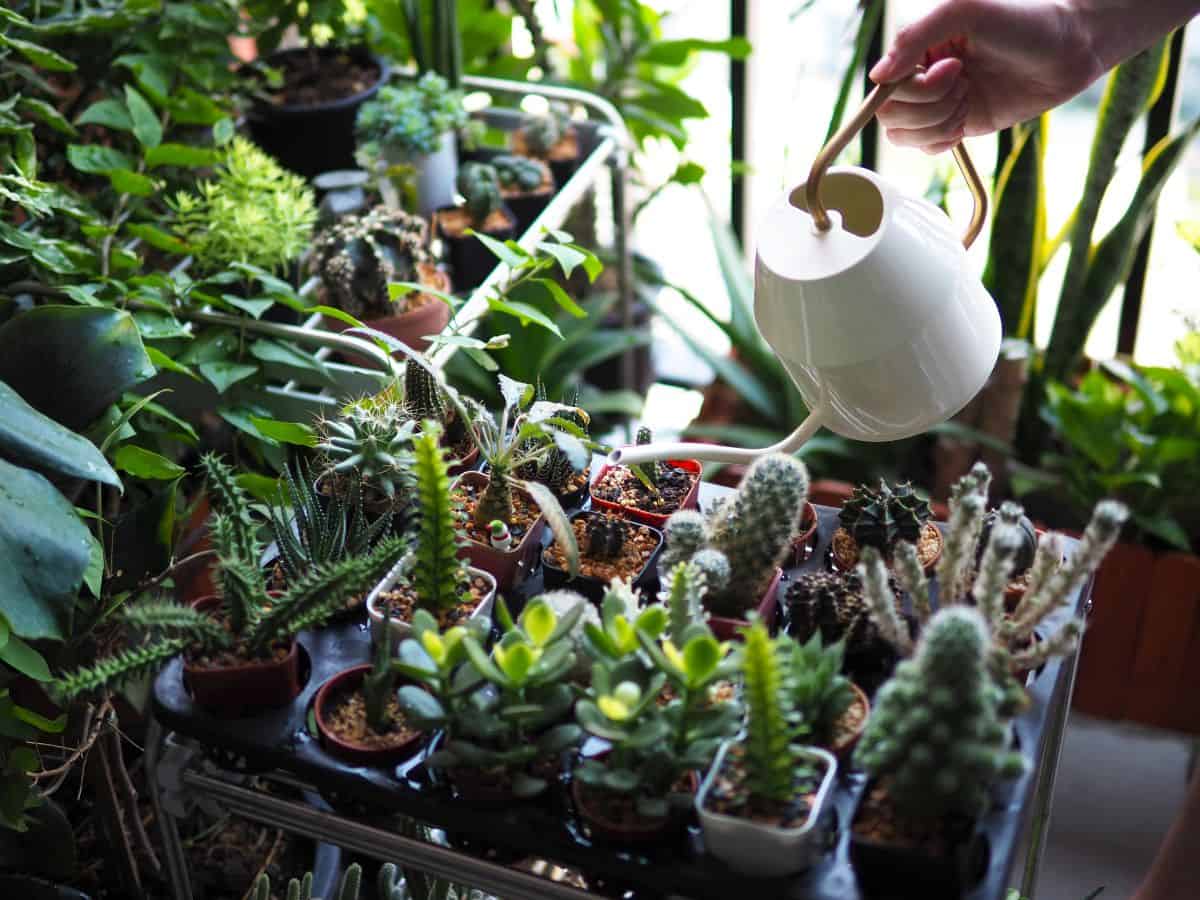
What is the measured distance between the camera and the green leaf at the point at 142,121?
155cm

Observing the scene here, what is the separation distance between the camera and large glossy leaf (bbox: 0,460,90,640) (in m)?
0.91

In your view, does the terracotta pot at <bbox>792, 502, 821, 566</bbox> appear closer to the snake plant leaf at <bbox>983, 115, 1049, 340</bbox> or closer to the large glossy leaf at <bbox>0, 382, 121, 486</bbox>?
the large glossy leaf at <bbox>0, 382, 121, 486</bbox>

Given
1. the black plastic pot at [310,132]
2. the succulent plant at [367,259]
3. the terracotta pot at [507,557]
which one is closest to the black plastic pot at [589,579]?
the terracotta pot at [507,557]

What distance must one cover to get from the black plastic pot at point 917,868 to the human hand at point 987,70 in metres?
0.65

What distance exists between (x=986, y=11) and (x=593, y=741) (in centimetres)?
73

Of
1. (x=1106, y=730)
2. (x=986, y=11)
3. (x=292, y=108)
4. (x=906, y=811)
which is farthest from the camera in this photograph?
(x=1106, y=730)

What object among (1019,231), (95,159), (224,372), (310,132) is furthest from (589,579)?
(1019,231)

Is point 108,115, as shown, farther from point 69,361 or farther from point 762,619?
point 762,619

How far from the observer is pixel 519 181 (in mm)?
1951

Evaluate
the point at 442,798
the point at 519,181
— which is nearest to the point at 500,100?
the point at 519,181

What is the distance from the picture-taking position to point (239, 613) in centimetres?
98

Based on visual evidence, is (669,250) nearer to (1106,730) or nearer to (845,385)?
(1106,730)

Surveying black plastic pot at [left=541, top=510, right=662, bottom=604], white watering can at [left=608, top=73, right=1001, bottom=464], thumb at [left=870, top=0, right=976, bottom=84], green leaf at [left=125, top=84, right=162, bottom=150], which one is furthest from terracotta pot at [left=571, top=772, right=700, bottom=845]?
green leaf at [left=125, top=84, right=162, bottom=150]

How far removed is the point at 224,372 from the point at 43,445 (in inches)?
15.7
